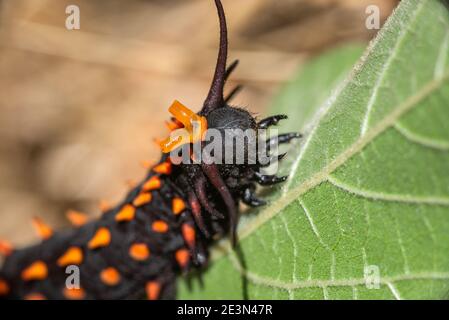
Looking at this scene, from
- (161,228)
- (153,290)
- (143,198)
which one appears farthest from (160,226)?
(153,290)

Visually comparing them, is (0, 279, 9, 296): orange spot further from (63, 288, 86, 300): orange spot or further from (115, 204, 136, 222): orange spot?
(115, 204, 136, 222): orange spot

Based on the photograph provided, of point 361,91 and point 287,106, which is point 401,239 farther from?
point 287,106

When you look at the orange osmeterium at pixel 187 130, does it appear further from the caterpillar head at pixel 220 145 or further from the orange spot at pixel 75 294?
the orange spot at pixel 75 294

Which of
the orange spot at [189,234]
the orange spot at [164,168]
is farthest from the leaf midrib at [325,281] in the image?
the orange spot at [164,168]

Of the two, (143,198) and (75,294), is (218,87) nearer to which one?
(143,198)

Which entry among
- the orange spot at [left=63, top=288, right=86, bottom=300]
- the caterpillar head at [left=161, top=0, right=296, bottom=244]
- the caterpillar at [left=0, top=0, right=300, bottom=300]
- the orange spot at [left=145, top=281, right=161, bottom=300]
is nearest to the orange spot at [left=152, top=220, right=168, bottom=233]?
the caterpillar at [left=0, top=0, right=300, bottom=300]

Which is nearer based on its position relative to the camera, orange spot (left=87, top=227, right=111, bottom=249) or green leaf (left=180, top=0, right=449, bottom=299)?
green leaf (left=180, top=0, right=449, bottom=299)

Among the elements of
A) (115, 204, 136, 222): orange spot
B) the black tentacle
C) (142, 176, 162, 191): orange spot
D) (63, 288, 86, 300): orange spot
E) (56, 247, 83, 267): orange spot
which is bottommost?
(63, 288, 86, 300): orange spot
